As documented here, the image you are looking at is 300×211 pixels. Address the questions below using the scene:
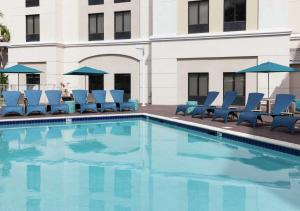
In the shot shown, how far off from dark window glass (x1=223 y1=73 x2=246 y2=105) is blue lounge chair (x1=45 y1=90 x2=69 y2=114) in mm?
10331

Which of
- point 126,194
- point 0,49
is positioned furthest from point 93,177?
point 0,49

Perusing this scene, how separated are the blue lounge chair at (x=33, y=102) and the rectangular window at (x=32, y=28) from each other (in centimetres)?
1174

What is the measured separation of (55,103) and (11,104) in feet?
6.97

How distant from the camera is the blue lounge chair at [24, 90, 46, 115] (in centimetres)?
1784

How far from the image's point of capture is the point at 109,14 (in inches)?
1093

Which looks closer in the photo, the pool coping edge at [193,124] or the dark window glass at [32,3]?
the pool coping edge at [193,124]

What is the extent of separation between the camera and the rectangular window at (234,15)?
23.1 metres

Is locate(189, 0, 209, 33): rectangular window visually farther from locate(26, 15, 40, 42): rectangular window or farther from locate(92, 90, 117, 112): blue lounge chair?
locate(26, 15, 40, 42): rectangular window

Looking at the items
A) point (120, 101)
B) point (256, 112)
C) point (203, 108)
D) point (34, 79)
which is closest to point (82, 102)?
point (120, 101)

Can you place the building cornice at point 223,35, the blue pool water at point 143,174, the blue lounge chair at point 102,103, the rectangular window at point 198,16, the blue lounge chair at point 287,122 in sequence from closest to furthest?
the blue pool water at point 143,174
the blue lounge chair at point 287,122
the blue lounge chair at point 102,103
the building cornice at point 223,35
the rectangular window at point 198,16

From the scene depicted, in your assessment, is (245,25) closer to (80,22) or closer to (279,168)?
(80,22)

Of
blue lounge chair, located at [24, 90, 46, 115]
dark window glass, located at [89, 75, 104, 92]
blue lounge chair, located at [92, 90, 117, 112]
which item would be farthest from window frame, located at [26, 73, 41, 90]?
blue lounge chair, located at [24, 90, 46, 115]

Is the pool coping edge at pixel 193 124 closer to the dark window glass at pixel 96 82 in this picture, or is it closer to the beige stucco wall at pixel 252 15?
the beige stucco wall at pixel 252 15

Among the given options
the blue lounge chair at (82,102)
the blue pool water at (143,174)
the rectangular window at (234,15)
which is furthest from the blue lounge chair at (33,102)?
the rectangular window at (234,15)
